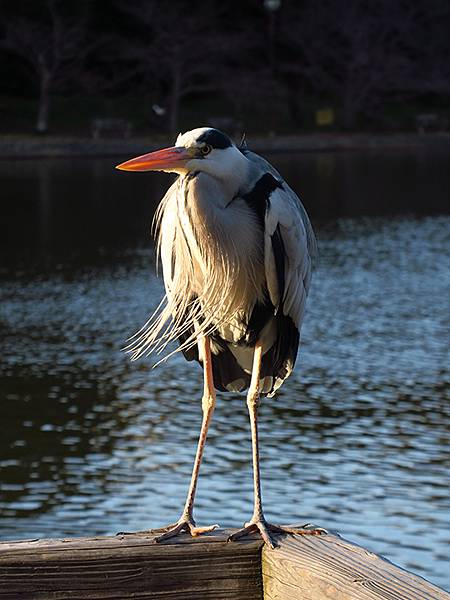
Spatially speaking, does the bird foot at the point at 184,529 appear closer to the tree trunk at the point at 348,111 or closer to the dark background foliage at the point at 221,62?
the dark background foliage at the point at 221,62

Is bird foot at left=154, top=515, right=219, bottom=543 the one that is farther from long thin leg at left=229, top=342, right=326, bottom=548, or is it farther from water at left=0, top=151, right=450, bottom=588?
water at left=0, top=151, right=450, bottom=588

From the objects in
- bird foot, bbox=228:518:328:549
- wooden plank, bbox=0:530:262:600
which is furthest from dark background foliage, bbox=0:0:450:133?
wooden plank, bbox=0:530:262:600

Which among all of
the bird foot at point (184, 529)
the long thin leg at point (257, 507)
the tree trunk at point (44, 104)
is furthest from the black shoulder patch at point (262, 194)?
the tree trunk at point (44, 104)

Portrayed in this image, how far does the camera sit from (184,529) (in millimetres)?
3031

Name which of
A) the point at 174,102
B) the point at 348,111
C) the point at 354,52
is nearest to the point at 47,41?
the point at 174,102

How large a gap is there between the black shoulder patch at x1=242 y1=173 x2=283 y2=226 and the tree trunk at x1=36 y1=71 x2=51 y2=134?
34405 millimetres

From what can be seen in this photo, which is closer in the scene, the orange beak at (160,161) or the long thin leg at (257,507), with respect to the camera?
the long thin leg at (257,507)

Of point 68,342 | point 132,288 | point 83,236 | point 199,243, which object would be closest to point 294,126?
point 83,236

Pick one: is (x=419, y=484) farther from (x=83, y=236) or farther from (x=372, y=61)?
(x=372, y=61)

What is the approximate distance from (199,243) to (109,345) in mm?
9687

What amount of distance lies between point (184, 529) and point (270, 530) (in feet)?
0.69

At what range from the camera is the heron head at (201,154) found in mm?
3131

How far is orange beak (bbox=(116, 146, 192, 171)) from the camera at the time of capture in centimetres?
299

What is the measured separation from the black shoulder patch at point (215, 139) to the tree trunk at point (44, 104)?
114 ft
